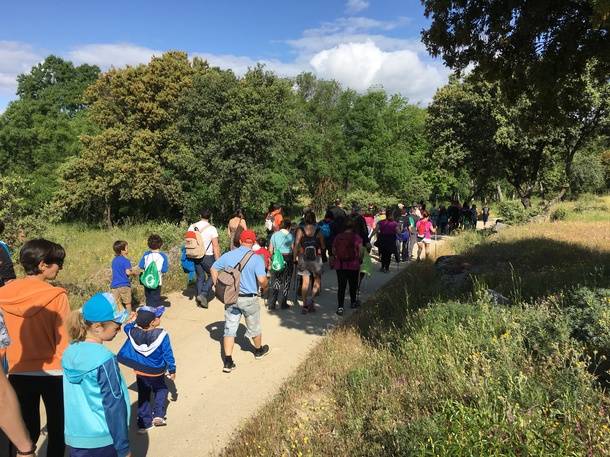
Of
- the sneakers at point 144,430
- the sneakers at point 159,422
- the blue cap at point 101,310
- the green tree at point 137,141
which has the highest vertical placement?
the green tree at point 137,141

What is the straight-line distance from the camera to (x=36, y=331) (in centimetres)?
317

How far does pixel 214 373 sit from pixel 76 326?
2.84m

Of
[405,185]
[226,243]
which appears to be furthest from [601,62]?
[405,185]

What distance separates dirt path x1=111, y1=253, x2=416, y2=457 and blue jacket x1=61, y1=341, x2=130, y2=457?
136 cm

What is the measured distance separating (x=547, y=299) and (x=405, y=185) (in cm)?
3393

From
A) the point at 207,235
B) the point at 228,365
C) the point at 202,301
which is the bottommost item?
the point at 228,365

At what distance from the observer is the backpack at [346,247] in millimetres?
7664

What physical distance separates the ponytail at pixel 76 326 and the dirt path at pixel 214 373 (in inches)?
63.4

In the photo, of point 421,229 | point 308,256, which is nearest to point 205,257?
point 308,256

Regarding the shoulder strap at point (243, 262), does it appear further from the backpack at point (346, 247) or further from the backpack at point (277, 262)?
the backpack at point (346, 247)

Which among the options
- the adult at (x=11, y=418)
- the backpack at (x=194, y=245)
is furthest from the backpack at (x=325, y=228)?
the adult at (x=11, y=418)

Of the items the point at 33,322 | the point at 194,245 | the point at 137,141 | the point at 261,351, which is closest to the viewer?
the point at 33,322

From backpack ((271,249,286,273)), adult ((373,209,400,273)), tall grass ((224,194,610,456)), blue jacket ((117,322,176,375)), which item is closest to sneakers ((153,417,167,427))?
blue jacket ((117,322,176,375))

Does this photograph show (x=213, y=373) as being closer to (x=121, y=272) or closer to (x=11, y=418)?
(x=121, y=272)
